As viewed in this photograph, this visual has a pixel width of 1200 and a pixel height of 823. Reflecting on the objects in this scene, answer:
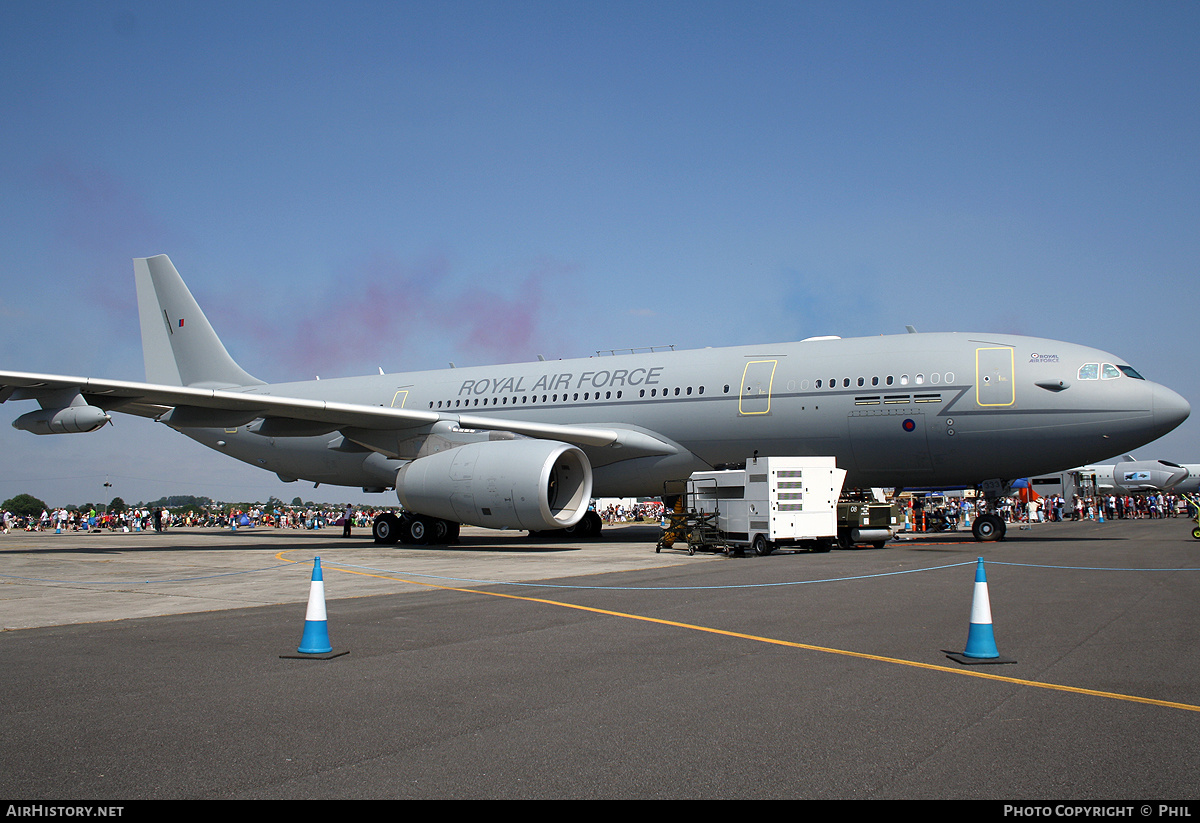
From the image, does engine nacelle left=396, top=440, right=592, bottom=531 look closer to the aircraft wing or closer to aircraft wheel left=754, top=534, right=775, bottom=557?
the aircraft wing

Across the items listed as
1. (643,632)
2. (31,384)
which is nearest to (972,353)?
(643,632)

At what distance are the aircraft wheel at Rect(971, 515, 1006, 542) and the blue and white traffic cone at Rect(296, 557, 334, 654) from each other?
17.3m

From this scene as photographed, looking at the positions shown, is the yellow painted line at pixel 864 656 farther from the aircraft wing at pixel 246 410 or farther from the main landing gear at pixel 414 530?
the main landing gear at pixel 414 530

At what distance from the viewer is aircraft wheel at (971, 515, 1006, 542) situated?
19.6 m

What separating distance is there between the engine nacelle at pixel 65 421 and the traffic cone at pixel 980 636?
15.1 metres

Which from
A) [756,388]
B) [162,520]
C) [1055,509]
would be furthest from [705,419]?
[1055,509]

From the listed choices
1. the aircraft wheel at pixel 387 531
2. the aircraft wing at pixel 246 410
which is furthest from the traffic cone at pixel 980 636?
the aircraft wheel at pixel 387 531

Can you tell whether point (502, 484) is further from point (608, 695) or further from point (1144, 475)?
point (1144, 475)

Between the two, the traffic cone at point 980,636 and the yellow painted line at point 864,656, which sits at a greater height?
the traffic cone at point 980,636

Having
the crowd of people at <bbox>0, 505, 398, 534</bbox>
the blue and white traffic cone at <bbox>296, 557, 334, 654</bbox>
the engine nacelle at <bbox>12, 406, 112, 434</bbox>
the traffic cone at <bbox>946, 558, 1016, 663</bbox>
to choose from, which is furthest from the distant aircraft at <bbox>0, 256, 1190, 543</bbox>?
the crowd of people at <bbox>0, 505, 398, 534</bbox>

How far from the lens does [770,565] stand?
1371 centimetres

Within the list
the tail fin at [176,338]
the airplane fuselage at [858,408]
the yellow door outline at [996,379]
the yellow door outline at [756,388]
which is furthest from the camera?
the tail fin at [176,338]

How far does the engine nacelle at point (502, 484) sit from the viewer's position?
1638 centimetres
